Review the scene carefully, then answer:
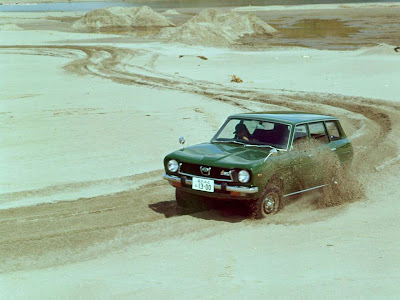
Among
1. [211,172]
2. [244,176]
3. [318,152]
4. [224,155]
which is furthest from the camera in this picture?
[318,152]

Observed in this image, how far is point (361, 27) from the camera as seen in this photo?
5838 cm

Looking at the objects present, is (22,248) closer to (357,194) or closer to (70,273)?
(70,273)

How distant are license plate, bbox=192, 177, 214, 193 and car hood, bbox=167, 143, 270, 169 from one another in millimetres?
247

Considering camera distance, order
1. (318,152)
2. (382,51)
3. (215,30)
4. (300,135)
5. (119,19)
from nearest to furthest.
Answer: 1. (300,135)
2. (318,152)
3. (382,51)
4. (215,30)
5. (119,19)

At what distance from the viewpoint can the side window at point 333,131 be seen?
10878mm

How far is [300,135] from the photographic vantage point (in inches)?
398

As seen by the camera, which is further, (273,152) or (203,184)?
(273,152)

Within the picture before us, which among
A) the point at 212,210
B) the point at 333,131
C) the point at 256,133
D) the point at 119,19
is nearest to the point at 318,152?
the point at 333,131

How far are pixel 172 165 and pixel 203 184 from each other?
72 centimetres

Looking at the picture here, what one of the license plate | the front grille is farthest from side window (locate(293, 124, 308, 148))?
the license plate

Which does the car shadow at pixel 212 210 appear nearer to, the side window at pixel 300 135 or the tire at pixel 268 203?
the tire at pixel 268 203

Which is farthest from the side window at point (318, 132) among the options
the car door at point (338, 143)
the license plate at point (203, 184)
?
the license plate at point (203, 184)

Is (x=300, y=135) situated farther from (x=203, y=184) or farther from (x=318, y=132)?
(x=203, y=184)

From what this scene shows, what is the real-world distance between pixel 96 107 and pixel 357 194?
12008 mm
